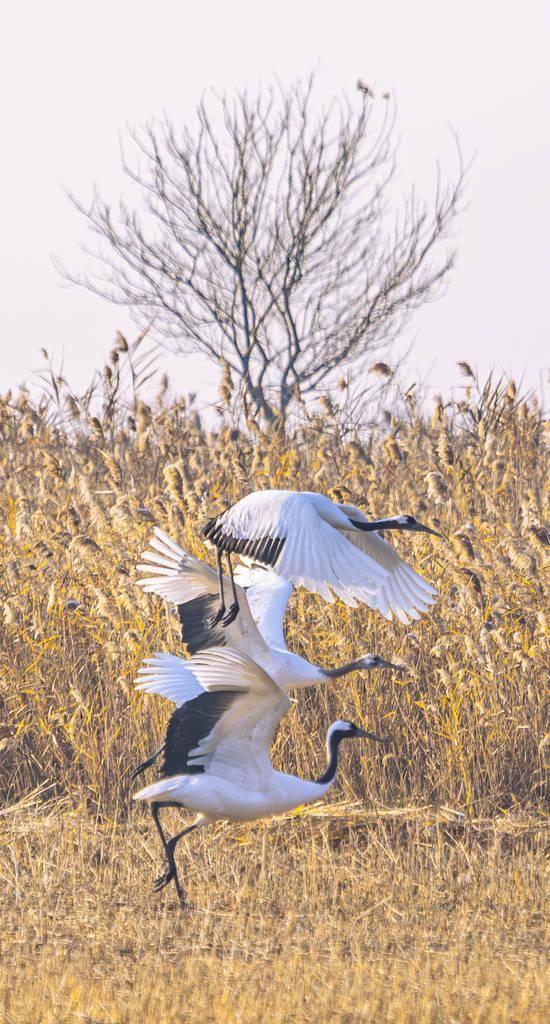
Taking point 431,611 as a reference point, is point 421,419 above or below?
above

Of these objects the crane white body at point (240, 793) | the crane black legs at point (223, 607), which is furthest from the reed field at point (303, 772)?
the crane black legs at point (223, 607)

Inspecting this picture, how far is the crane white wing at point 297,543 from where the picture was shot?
16.6 feet

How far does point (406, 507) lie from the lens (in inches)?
312

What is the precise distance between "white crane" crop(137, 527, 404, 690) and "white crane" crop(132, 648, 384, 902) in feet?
0.81

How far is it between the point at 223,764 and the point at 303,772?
1.24m

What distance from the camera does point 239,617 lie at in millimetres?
5418

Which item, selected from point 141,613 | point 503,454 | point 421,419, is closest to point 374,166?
point 421,419

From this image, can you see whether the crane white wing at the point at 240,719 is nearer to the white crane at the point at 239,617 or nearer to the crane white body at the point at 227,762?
the crane white body at the point at 227,762

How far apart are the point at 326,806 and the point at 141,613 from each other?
1380 mm

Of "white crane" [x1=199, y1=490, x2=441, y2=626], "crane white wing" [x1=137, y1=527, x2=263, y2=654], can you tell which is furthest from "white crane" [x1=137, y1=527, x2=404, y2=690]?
"white crane" [x1=199, y1=490, x2=441, y2=626]

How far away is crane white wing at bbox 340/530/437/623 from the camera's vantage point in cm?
584

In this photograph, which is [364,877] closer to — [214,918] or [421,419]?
[214,918]

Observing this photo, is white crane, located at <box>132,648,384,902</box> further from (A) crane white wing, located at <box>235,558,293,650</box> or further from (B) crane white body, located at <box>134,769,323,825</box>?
(A) crane white wing, located at <box>235,558,293,650</box>

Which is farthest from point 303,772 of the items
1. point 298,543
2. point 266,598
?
point 298,543
